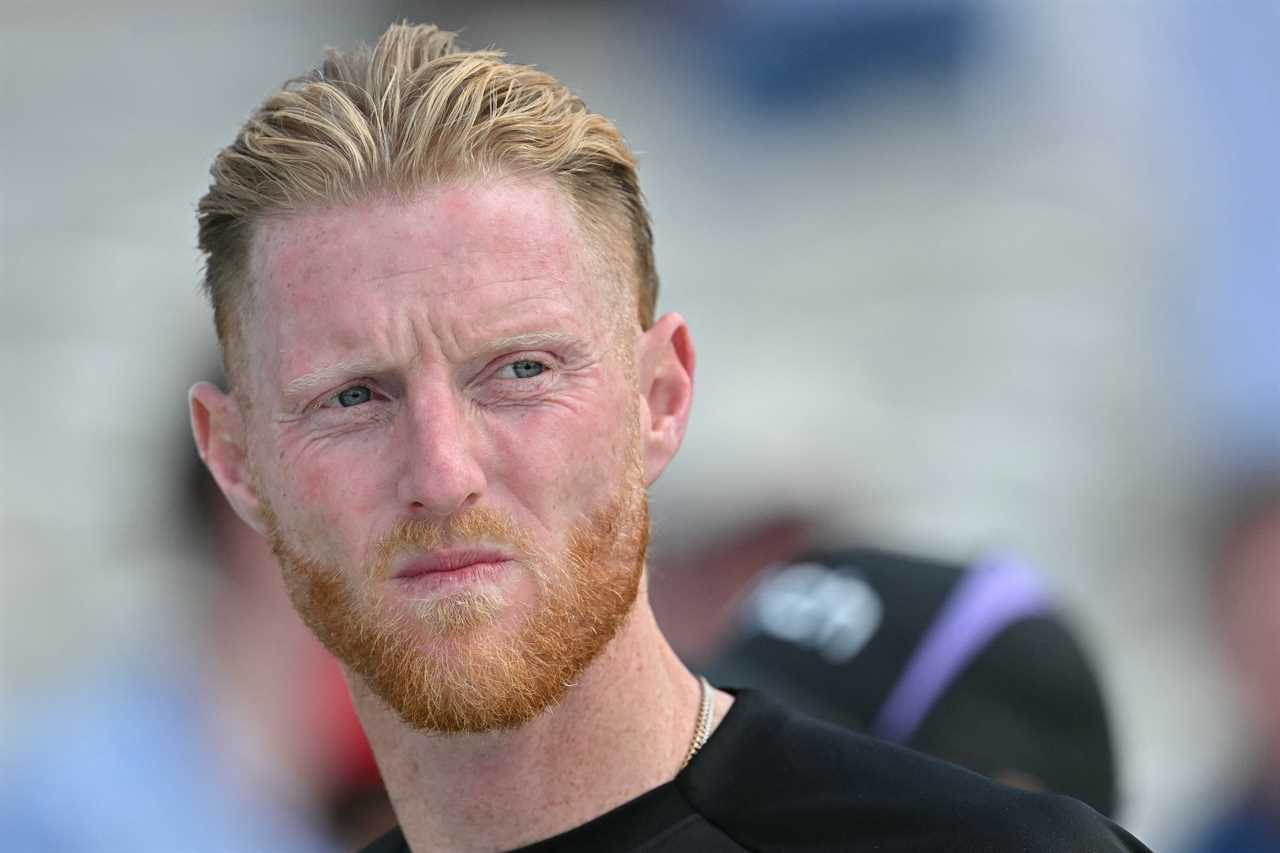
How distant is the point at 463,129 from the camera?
8.31ft

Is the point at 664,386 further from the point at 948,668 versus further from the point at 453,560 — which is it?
the point at 948,668

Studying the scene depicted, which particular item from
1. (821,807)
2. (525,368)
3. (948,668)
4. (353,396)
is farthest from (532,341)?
(948,668)

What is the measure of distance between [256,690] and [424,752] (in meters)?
3.09

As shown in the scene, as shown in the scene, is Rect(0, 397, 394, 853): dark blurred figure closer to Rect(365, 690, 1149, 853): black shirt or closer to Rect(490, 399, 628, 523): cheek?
Rect(365, 690, 1149, 853): black shirt

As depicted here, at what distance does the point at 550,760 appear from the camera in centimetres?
254

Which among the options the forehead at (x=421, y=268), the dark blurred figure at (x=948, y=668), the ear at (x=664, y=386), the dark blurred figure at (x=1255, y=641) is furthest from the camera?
the dark blurred figure at (x=1255, y=641)

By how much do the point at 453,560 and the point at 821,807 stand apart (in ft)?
1.96

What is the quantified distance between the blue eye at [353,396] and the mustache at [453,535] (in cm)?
19

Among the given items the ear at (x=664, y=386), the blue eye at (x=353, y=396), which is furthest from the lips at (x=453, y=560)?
the ear at (x=664, y=386)

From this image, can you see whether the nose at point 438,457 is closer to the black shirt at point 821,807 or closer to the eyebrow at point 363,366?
the eyebrow at point 363,366

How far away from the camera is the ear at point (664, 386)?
271 centimetres

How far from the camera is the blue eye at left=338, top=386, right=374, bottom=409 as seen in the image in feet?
8.07

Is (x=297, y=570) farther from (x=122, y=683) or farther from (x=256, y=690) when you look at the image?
(x=122, y=683)

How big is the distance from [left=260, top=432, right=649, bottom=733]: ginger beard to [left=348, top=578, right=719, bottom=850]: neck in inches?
3.1
